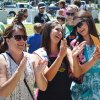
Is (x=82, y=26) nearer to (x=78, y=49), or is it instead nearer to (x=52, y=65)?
(x=78, y=49)

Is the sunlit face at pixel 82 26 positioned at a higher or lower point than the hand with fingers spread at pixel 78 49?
higher

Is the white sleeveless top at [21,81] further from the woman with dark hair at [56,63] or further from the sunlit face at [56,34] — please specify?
the sunlit face at [56,34]

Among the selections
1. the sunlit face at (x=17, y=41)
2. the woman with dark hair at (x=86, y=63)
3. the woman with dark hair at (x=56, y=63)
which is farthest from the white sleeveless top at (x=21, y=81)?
the woman with dark hair at (x=86, y=63)

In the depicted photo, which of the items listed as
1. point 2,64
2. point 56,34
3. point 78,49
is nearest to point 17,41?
point 2,64

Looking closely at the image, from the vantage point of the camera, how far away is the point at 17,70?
10.8 feet

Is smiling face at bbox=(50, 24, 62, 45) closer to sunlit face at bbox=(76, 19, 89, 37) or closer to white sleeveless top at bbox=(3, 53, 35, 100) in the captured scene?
sunlit face at bbox=(76, 19, 89, 37)

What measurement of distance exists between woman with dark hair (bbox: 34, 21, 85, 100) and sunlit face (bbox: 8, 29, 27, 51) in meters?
0.38

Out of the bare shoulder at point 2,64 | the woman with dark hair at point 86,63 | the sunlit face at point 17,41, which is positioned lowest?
the woman with dark hair at point 86,63

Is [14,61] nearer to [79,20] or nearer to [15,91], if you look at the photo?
[15,91]

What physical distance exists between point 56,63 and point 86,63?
1.35 ft

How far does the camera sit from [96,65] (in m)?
4.29

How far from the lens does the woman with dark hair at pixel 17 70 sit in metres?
3.28

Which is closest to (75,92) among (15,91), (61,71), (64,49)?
(61,71)

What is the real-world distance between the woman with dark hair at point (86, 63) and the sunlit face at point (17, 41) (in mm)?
771
